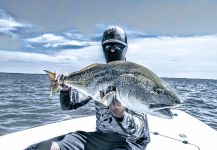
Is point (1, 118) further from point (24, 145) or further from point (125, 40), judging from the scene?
point (125, 40)

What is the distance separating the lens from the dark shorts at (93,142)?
3965 millimetres

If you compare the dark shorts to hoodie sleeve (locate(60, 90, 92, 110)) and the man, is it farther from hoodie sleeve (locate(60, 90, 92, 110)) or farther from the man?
hoodie sleeve (locate(60, 90, 92, 110))

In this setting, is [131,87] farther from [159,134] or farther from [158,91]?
[159,134]

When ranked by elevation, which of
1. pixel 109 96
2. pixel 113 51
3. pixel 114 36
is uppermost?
pixel 114 36

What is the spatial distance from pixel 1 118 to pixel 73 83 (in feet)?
33.6

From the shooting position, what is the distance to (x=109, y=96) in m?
2.72

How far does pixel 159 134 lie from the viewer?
584 centimetres

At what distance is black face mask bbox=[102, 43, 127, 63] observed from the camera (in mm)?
3898

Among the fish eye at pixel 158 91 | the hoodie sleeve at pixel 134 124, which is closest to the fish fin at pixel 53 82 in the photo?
the hoodie sleeve at pixel 134 124

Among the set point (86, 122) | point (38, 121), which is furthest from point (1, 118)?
point (86, 122)

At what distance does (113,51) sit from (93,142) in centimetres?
117

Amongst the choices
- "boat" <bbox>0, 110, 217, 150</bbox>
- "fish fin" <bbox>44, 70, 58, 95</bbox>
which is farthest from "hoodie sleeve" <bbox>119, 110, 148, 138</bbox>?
"boat" <bbox>0, 110, 217, 150</bbox>

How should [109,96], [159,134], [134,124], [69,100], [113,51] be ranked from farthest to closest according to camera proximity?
1. [159,134]
2. [69,100]
3. [113,51]
4. [134,124]
5. [109,96]

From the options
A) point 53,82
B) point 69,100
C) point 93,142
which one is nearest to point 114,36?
point 53,82
